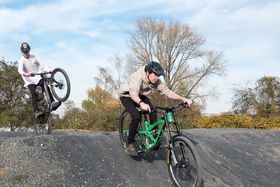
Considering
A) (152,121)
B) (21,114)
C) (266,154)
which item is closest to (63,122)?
(21,114)

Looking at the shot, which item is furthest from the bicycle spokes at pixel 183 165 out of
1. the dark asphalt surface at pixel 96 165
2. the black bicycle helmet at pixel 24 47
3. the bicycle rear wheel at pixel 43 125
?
the black bicycle helmet at pixel 24 47

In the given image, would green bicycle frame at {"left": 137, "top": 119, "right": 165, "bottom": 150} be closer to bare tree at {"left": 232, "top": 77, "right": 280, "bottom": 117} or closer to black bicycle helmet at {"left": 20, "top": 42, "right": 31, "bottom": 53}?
black bicycle helmet at {"left": 20, "top": 42, "right": 31, "bottom": 53}

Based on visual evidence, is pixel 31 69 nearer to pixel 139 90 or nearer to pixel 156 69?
pixel 139 90

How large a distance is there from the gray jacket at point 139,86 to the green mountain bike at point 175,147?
43 cm

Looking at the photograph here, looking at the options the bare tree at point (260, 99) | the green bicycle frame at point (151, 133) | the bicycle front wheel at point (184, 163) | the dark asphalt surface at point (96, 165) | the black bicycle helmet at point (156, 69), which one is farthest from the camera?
the bare tree at point (260, 99)

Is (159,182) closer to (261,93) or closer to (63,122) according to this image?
(63,122)

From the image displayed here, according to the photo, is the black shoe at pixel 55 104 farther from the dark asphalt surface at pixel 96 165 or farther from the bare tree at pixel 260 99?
the bare tree at pixel 260 99

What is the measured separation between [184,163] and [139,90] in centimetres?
156

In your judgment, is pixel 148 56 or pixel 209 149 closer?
pixel 209 149

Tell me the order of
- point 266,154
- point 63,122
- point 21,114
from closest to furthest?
point 266,154 < point 63,122 < point 21,114

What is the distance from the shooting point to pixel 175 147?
6.59m

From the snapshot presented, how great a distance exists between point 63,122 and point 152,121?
41.6 feet

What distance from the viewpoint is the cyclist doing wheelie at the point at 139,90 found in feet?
22.8

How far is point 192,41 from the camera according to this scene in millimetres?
48094
